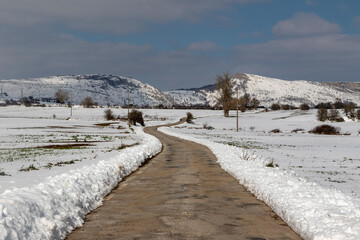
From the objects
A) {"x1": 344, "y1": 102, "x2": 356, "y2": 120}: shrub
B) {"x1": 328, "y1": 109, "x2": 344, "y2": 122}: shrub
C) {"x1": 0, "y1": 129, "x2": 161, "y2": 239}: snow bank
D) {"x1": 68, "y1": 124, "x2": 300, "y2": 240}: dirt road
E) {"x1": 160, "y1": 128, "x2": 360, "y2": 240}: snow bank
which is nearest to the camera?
{"x1": 0, "y1": 129, "x2": 161, "y2": 239}: snow bank

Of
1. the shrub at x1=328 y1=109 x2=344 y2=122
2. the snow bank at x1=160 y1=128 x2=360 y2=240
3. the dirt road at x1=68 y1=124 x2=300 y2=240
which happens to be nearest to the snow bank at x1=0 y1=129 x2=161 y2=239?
the dirt road at x1=68 y1=124 x2=300 y2=240

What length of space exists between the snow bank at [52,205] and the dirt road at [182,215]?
0.30 meters

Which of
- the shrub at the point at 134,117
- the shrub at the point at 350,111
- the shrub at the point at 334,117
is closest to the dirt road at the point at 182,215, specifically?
the shrub at the point at 134,117

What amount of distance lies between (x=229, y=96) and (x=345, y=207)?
139441 mm

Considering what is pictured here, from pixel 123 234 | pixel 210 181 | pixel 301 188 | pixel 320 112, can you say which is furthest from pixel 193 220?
pixel 320 112

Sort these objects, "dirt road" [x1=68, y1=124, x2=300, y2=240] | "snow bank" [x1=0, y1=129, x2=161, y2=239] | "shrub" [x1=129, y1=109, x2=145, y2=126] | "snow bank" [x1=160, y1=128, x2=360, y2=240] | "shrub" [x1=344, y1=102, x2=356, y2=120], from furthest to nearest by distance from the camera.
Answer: "shrub" [x1=344, y1=102, x2=356, y2=120] → "shrub" [x1=129, y1=109, x2=145, y2=126] → "dirt road" [x1=68, y1=124, x2=300, y2=240] → "snow bank" [x1=160, y1=128, x2=360, y2=240] → "snow bank" [x1=0, y1=129, x2=161, y2=239]

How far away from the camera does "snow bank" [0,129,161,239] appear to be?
6969 mm

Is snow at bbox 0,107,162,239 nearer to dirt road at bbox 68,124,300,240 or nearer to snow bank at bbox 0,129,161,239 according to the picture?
snow bank at bbox 0,129,161,239

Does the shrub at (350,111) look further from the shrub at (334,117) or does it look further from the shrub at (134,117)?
the shrub at (134,117)

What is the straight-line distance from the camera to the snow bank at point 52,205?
22.9 feet

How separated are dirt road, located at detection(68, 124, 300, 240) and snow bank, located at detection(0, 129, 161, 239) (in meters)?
0.30

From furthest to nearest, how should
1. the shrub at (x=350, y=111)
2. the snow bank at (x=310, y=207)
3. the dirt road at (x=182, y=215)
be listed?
1. the shrub at (x=350, y=111)
2. the dirt road at (x=182, y=215)
3. the snow bank at (x=310, y=207)

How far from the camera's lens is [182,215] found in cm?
915

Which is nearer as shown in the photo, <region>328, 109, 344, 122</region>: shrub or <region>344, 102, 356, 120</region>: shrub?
<region>328, 109, 344, 122</region>: shrub
